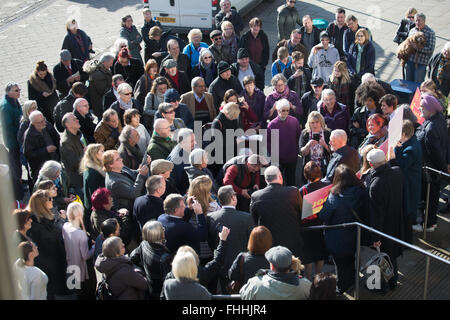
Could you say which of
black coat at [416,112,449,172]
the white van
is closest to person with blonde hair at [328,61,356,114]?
black coat at [416,112,449,172]

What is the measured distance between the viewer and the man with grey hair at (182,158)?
7.19 m

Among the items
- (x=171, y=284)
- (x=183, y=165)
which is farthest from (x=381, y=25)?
(x=171, y=284)

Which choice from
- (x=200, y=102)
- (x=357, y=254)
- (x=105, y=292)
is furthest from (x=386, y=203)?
(x=200, y=102)

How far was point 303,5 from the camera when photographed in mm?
17781

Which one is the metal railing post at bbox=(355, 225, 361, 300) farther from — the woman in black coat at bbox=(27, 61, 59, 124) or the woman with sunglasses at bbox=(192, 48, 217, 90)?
the woman in black coat at bbox=(27, 61, 59, 124)

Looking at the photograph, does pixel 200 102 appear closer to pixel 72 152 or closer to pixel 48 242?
pixel 72 152

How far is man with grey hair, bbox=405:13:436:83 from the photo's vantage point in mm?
10781

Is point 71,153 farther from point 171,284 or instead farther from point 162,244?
point 171,284

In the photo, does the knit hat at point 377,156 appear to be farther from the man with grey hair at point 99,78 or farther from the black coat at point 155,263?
the man with grey hair at point 99,78

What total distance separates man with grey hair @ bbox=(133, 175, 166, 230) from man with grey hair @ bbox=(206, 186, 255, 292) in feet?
2.03

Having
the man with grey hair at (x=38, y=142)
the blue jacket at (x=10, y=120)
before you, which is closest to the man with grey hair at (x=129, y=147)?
the man with grey hair at (x=38, y=142)

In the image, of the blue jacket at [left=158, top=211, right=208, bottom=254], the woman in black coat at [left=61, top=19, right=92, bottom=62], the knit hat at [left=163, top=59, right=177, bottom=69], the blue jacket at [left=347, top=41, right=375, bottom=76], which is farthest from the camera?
the woman in black coat at [left=61, top=19, right=92, bottom=62]
